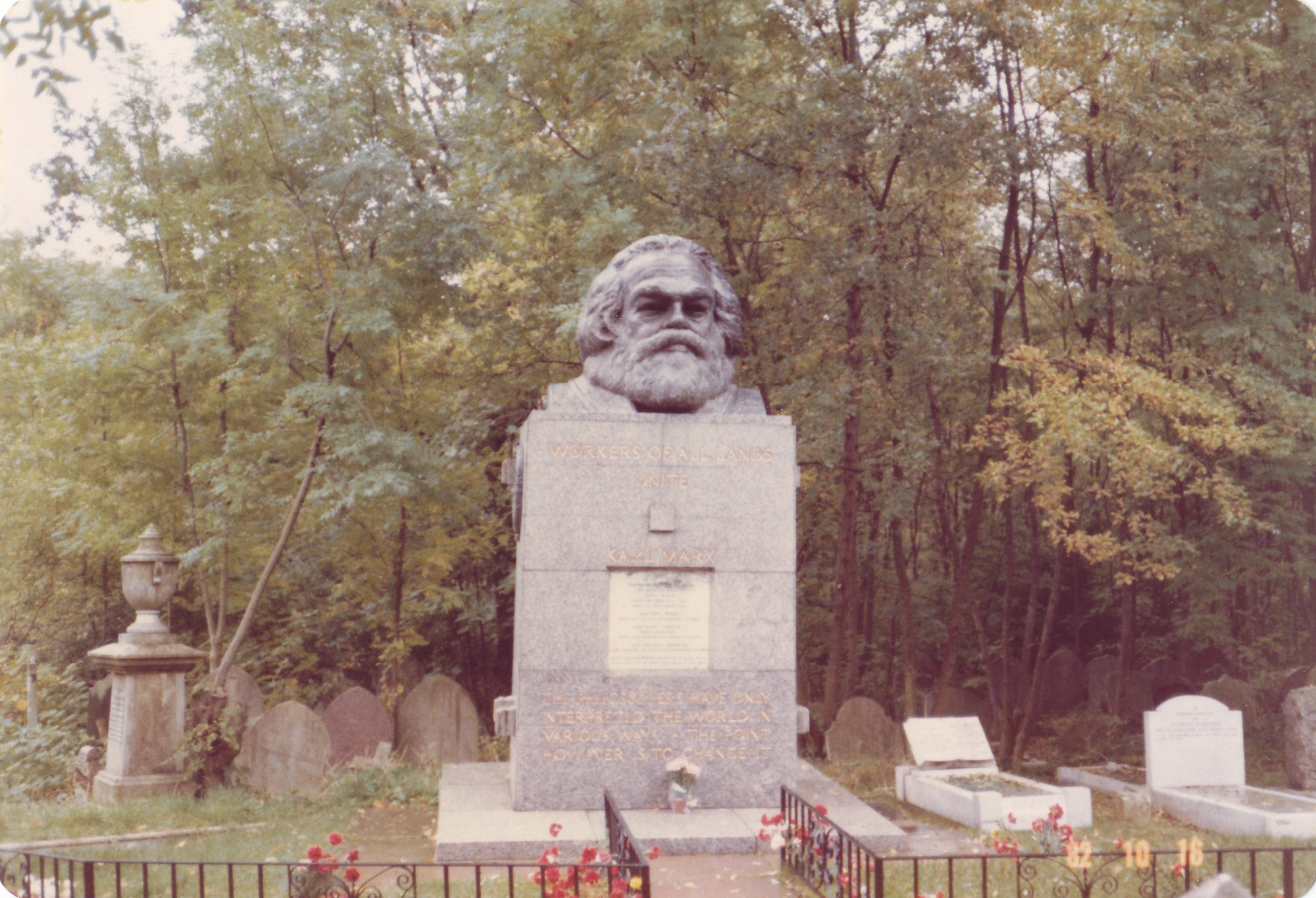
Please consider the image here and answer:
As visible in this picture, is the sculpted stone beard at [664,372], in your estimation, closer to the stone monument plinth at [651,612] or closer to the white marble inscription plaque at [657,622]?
the stone monument plinth at [651,612]

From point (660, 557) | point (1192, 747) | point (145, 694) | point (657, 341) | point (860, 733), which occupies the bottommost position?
point (860, 733)

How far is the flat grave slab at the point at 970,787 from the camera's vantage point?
337 inches

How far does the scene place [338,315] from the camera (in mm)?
11203

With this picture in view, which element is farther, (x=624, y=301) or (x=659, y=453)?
(x=624, y=301)

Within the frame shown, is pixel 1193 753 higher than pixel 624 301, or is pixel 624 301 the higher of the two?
pixel 624 301

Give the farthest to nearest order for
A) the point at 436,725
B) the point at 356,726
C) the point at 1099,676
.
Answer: the point at 1099,676 < the point at 436,725 < the point at 356,726

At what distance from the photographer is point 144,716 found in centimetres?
1020

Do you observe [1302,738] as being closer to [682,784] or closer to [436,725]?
[682,784]

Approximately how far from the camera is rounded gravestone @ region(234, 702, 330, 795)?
10.7 m

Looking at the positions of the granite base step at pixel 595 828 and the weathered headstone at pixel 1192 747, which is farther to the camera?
the weathered headstone at pixel 1192 747

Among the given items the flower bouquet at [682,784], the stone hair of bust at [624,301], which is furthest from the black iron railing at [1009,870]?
the stone hair of bust at [624,301]

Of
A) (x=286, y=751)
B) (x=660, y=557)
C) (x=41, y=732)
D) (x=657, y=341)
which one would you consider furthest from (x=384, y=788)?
(x=657, y=341)

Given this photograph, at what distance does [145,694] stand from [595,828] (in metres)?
5.26

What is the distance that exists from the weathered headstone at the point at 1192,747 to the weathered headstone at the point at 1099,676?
687 centimetres
